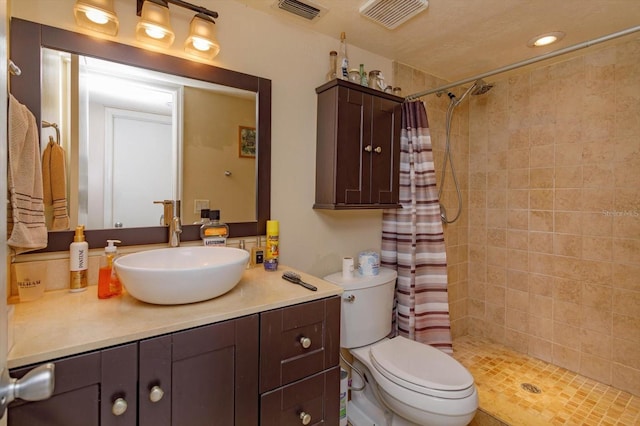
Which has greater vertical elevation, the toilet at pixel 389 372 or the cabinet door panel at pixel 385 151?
the cabinet door panel at pixel 385 151

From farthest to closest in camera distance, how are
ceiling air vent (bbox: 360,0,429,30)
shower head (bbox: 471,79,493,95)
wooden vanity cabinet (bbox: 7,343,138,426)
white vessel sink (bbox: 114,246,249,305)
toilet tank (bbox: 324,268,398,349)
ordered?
1. shower head (bbox: 471,79,493,95)
2. toilet tank (bbox: 324,268,398,349)
3. ceiling air vent (bbox: 360,0,429,30)
4. white vessel sink (bbox: 114,246,249,305)
5. wooden vanity cabinet (bbox: 7,343,138,426)

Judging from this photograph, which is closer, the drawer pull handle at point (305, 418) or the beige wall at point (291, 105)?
the drawer pull handle at point (305, 418)

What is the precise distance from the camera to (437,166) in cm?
246

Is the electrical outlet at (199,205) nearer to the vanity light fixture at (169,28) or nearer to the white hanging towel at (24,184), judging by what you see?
the white hanging towel at (24,184)

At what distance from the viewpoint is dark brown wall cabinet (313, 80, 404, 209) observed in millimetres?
1687

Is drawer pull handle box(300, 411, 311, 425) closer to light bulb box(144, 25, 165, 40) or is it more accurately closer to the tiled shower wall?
light bulb box(144, 25, 165, 40)

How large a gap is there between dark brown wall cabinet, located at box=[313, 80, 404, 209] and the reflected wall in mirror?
40 centimetres

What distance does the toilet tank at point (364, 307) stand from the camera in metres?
1.66

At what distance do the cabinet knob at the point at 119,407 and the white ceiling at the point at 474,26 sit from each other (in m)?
1.67

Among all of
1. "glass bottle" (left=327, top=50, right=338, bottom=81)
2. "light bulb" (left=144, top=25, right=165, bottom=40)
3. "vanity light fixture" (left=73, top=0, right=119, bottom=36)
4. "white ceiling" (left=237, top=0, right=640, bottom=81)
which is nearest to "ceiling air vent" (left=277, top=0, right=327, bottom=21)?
"white ceiling" (left=237, top=0, right=640, bottom=81)

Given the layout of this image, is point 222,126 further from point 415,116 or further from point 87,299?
point 415,116

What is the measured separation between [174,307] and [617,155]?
2.56 metres

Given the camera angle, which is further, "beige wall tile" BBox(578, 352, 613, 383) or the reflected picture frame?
"beige wall tile" BBox(578, 352, 613, 383)

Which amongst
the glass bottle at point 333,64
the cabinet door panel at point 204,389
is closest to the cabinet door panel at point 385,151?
the glass bottle at point 333,64
